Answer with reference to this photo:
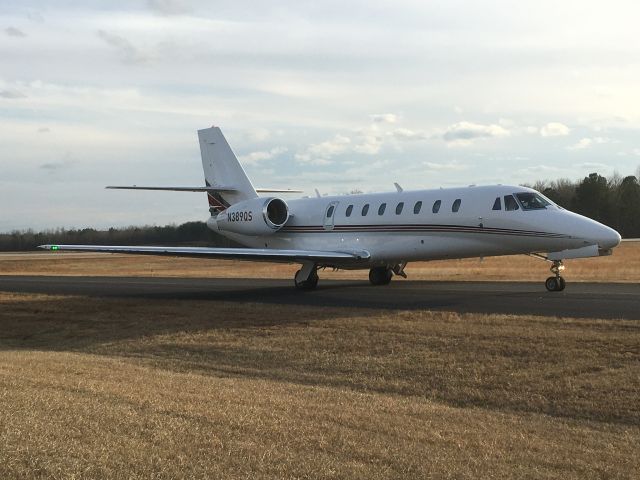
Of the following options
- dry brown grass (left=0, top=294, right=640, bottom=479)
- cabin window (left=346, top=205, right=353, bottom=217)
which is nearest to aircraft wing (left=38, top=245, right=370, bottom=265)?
cabin window (left=346, top=205, right=353, bottom=217)

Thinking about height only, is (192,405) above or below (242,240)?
below

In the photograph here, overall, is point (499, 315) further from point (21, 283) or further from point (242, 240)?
point (21, 283)

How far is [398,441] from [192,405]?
2.87 meters

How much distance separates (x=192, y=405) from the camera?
9.24 metres

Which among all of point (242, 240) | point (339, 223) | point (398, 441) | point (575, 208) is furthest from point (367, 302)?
point (575, 208)

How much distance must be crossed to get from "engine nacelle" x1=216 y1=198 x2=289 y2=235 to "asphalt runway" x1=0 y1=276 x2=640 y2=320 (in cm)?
225

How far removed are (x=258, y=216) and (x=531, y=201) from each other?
36.5ft

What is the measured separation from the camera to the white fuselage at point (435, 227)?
68.5 feet

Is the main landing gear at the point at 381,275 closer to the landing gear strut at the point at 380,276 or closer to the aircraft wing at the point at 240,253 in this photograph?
the landing gear strut at the point at 380,276

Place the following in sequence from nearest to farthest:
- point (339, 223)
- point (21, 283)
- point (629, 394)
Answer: point (629, 394) → point (339, 223) → point (21, 283)

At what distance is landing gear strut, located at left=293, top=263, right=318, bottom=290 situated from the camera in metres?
26.0

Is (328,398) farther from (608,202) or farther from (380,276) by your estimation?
(608,202)

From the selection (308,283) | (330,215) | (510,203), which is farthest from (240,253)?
(510,203)

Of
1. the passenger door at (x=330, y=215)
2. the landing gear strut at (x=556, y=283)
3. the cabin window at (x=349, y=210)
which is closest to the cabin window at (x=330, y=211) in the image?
the passenger door at (x=330, y=215)
